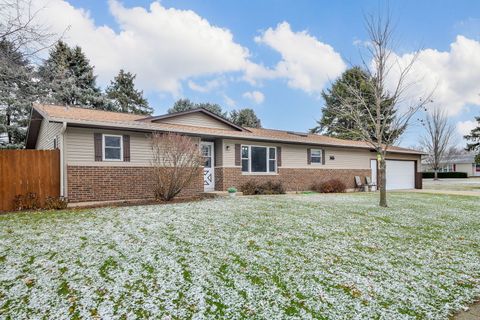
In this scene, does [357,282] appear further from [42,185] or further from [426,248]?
[42,185]

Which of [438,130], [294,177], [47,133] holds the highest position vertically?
[438,130]

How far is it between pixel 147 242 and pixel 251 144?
10.1 metres

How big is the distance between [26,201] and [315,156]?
13.7 meters

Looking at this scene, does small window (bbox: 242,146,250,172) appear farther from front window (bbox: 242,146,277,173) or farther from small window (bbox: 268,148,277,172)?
small window (bbox: 268,148,277,172)

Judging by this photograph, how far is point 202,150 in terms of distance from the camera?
13.8 metres

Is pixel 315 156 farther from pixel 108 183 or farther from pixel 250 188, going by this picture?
pixel 108 183

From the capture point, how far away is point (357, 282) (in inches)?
150

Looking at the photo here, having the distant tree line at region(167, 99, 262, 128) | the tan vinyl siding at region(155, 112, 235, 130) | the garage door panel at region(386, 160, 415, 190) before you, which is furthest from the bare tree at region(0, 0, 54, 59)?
the distant tree line at region(167, 99, 262, 128)

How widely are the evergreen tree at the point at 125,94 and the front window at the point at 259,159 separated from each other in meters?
22.6

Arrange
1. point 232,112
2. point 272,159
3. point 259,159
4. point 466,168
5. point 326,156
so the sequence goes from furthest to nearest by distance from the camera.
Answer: point 466,168, point 232,112, point 326,156, point 272,159, point 259,159

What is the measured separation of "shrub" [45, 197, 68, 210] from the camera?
9.05 m

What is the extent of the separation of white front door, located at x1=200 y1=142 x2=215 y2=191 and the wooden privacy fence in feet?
19.5

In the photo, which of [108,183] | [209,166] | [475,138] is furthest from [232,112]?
[108,183]

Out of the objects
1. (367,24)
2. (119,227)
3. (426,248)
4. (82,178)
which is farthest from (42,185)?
(367,24)
